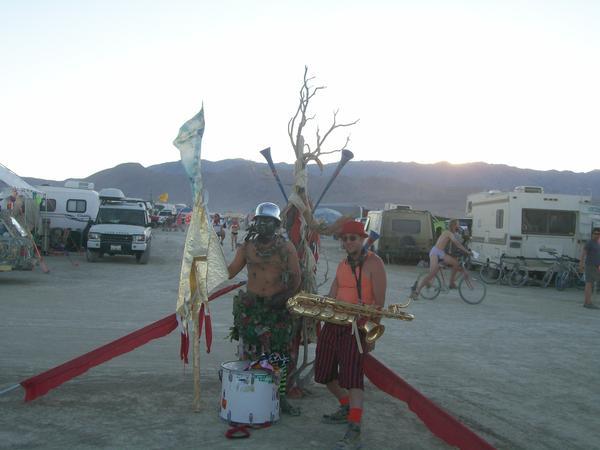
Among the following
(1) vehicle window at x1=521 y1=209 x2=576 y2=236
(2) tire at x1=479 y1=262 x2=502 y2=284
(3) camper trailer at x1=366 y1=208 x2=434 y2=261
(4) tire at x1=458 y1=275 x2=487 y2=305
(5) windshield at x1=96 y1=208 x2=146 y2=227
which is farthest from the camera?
(3) camper trailer at x1=366 y1=208 x2=434 y2=261

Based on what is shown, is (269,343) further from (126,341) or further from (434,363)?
(434,363)

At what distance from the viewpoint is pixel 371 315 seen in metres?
4.62

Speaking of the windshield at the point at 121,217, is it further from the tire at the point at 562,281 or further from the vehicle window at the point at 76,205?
the tire at the point at 562,281

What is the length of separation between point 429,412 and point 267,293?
1.66m

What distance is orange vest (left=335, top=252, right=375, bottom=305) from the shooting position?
4816 millimetres

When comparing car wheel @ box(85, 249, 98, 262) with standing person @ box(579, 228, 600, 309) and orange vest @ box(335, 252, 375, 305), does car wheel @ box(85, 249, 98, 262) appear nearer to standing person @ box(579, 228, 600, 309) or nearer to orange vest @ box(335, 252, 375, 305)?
standing person @ box(579, 228, 600, 309)

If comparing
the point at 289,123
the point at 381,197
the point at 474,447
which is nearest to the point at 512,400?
the point at 474,447

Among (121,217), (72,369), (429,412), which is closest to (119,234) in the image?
(121,217)

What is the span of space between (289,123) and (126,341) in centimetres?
268

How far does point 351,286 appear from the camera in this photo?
487 cm

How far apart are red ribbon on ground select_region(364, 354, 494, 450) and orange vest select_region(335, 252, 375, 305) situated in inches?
24.1

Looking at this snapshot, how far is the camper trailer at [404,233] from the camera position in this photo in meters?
24.6

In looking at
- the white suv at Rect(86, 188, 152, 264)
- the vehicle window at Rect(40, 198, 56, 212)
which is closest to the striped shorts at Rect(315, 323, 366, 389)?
the white suv at Rect(86, 188, 152, 264)

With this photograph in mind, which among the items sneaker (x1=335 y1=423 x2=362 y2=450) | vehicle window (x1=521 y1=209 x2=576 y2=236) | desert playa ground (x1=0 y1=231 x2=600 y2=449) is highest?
vehicle window (x1=521 y1=209 x2=576 y2=236)
